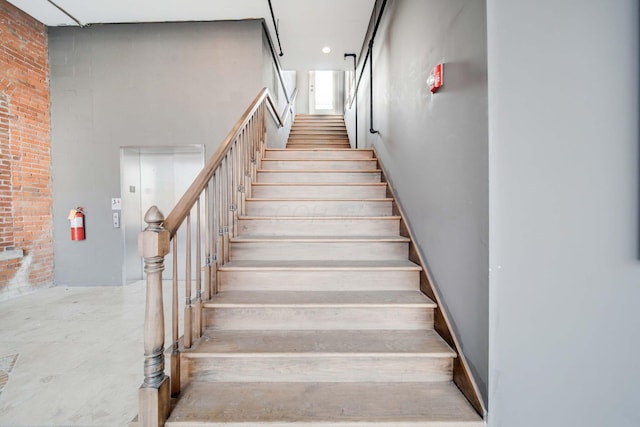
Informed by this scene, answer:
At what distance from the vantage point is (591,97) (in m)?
1.16

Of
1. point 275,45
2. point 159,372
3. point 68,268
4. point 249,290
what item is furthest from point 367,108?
point 68,268

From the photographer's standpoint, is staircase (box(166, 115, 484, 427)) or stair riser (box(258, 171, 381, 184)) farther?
stair riser (box(258, 171, 381, 184))

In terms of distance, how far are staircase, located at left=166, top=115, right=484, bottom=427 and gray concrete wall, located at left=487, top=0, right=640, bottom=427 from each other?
0.41 metres

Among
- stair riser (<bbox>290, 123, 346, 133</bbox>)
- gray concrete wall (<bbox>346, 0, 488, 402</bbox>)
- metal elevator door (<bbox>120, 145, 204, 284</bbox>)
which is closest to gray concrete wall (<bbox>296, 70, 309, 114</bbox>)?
stair riser (<bbox>290, 123, 346, 133</bbox>)

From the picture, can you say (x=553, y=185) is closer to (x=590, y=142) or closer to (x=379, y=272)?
A: (x=590, y=142)

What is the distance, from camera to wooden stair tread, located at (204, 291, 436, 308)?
1.81 metres

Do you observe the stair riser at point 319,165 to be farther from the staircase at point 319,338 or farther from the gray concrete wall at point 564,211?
the gray concrete wall at point 564,211

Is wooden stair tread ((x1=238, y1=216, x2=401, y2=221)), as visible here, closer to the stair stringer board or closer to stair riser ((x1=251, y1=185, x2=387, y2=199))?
the stair stringer board

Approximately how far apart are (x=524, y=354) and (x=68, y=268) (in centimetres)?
516

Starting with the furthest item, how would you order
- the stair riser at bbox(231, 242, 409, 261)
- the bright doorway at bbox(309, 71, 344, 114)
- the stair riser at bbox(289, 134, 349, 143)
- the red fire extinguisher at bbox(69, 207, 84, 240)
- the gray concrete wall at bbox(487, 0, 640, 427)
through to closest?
1. the bright doorway at bbox(309, 71, 344, 114)
2. the stair riser at bbox(289, 134, 349, 143)
3. the red fire extinguisher at bbox(69, 207, 84, 240)
4. the stair riser at bbox(231, 242, 409, 261)
5. the gray concrete wall at bbox(487, 0, 640, 427)

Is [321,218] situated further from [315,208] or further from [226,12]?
[226,12]

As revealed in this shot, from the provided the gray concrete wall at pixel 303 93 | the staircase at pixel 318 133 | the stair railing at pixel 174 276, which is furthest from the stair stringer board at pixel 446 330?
the gray concrete wall at pixel 303 93

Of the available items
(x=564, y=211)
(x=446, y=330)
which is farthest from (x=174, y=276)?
Result: (x=564, y=211)

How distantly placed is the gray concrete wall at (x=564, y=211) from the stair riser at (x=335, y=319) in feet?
2.00
